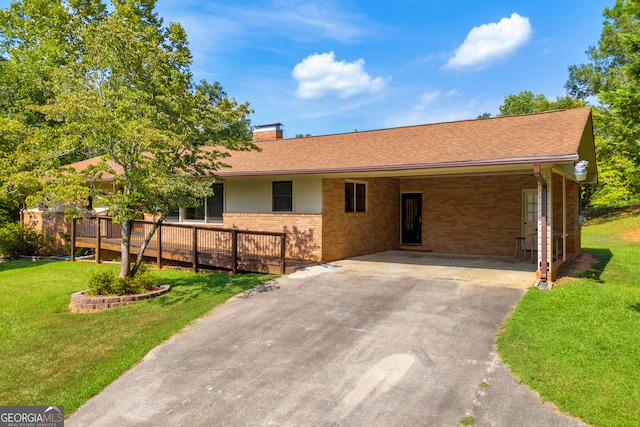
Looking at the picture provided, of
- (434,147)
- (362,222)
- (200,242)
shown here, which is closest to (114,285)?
(200,242)

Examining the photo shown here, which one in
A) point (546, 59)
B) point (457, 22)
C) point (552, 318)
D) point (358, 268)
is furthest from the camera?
point (546, 59)

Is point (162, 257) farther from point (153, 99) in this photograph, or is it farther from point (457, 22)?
point (457, 22)

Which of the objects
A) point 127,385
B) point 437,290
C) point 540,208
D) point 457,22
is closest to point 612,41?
point 457,22

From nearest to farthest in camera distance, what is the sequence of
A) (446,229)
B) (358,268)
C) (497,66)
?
(358,268), (446,229), (497,66)

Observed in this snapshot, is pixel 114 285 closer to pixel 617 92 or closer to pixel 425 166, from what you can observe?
pixel 425 166

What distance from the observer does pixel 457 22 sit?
18.2 m

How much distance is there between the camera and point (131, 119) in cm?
828

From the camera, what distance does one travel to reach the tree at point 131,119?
7934 millimetres

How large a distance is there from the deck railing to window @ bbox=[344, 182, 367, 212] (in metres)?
2.56

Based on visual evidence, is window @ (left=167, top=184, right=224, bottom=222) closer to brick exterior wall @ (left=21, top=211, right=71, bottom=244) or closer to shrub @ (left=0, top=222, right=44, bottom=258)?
brick exterior wall @ (left=21, top=211, right=71, bottom=244)

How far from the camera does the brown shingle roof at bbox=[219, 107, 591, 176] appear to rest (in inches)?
349

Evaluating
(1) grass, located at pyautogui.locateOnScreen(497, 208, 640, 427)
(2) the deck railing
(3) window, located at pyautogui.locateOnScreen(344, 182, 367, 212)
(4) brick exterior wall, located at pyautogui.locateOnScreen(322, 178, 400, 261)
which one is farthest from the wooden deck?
(1) grass, located at pyautogui.locateOnScreen(497, 208, 640, 427)

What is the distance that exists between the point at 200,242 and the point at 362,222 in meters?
5.66

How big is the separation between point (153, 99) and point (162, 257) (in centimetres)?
608
